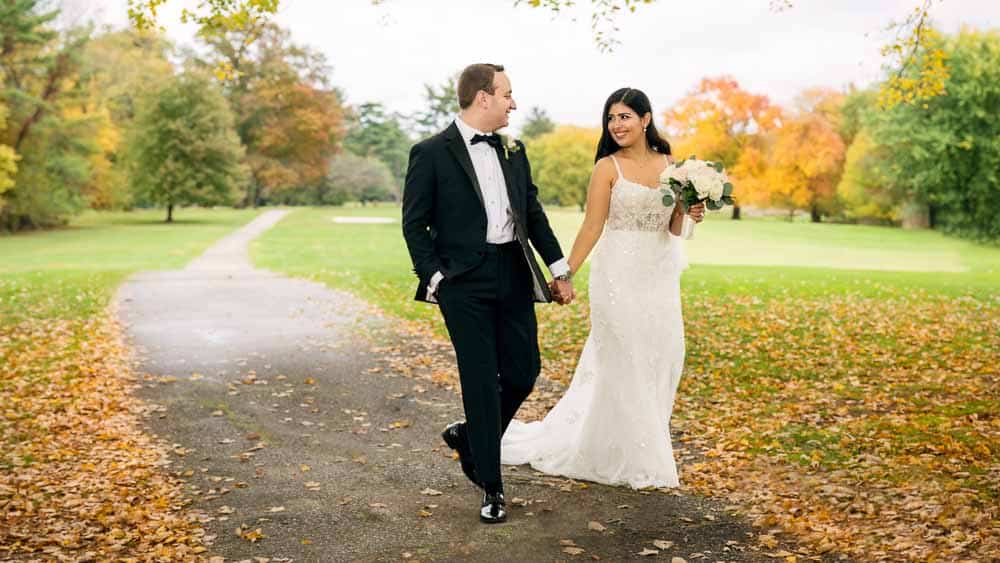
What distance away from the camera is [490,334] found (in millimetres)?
5188

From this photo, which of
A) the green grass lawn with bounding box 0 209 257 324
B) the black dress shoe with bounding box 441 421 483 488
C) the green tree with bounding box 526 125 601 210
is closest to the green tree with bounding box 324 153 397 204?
the green tree with bounding box 526 125 601 210

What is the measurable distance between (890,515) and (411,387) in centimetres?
505

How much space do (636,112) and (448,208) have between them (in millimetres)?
1489

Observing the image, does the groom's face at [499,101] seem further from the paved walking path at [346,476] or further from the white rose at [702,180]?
the paved walking path at [346,476]

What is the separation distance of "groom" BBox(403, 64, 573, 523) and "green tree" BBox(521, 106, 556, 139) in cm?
8877

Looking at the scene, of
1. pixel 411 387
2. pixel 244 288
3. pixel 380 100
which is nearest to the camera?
pixel 411 387

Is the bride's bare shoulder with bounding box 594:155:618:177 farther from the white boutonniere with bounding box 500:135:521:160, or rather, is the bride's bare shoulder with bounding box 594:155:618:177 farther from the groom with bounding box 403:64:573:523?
the white boutonniere with bounding box 500:135:521:160

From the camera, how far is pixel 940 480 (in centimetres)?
612

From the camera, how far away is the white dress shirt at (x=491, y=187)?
16.8 feet

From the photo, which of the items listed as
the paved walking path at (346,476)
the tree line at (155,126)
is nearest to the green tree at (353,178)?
the tree line at (155,126)

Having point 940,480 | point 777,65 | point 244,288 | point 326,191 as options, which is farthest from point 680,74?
point 940,480

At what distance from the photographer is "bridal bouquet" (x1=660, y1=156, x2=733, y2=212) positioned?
572 cm

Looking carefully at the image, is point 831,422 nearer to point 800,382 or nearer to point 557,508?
→ point 800,382

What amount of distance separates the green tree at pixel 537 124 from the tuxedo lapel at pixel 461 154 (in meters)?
88.8
